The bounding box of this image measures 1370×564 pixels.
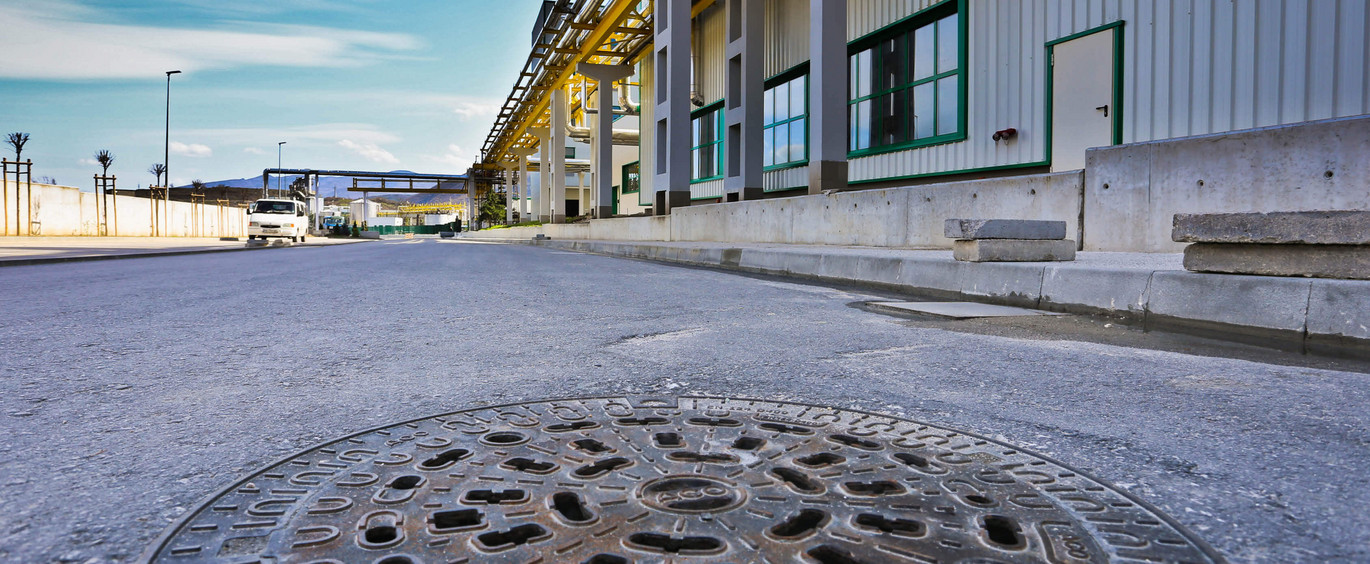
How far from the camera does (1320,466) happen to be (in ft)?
6.49

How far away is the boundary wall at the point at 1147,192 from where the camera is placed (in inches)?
244

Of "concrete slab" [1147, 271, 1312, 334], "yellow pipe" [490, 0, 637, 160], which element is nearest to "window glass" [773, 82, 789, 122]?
"yellow pipe" [490, 0, 637, 160]

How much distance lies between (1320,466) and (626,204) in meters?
37.1

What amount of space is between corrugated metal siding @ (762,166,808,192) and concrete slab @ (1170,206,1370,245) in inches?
559

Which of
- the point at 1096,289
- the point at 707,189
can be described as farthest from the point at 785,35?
the point at 1096,289

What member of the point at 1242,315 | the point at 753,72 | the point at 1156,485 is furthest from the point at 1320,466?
the point at 753,72

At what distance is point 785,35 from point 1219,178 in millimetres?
13875

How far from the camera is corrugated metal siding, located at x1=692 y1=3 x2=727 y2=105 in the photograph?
22.8 m

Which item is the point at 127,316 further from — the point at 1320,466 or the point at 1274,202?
the point at 1274,202

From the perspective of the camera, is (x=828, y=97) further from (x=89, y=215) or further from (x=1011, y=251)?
(x=89, y=215)

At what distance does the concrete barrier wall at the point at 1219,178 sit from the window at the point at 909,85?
6.42 meters

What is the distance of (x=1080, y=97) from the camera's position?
11.5m

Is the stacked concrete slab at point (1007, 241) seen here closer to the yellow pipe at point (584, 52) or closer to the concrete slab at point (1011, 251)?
the concrete slab at point (1011, 251)

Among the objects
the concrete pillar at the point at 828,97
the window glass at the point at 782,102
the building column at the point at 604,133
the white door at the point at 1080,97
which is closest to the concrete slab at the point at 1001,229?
the white door at the point at 1080,97
